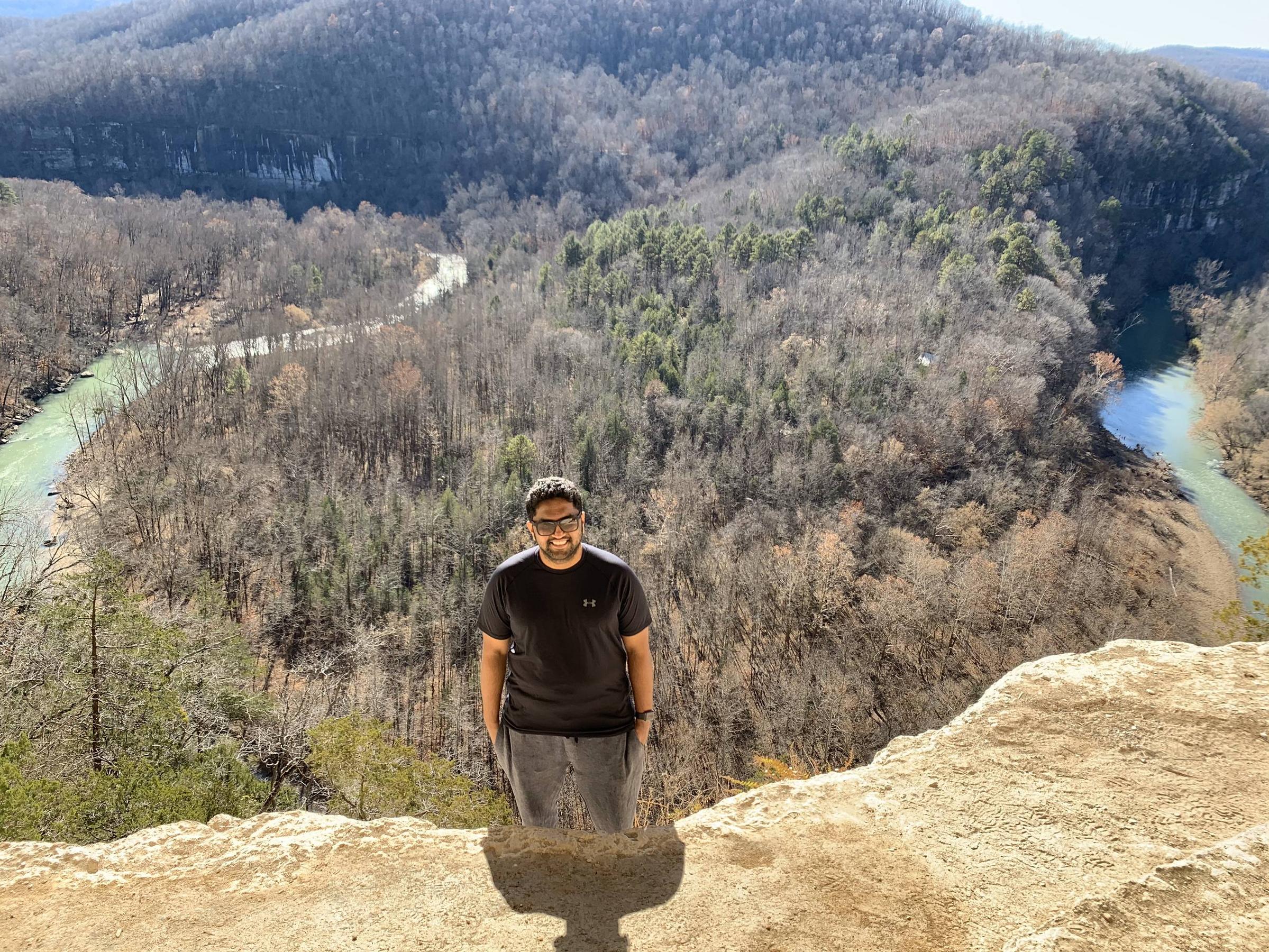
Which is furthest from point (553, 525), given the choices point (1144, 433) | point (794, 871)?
point (1144, 433)

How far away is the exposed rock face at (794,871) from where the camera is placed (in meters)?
6.49

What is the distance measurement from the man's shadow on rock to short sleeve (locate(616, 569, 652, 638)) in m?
2.19

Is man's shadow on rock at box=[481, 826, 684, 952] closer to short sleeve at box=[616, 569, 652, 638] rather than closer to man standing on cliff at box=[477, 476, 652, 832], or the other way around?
man standing on cliff at box=[477, 476, 652, 832]

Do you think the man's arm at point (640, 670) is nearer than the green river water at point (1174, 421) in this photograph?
Yes

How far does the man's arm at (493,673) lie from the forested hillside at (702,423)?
10.9 m

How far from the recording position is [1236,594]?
163 feet

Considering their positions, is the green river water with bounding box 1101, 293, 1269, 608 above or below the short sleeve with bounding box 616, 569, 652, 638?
below

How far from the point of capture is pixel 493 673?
22.8 ft

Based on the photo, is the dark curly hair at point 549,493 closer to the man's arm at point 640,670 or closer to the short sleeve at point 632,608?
the short sleeve at point 632,608

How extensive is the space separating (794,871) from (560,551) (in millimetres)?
3819

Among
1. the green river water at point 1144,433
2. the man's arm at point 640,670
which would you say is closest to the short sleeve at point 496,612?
the man's arm at point 640,670

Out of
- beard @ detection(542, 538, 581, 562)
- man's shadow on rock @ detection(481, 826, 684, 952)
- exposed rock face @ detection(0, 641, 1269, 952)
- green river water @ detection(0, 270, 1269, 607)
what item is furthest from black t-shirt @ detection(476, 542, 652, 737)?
green river water @ detection(0, 270, 1269, 607)

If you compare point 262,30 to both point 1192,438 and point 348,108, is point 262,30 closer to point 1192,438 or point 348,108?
point 348,108

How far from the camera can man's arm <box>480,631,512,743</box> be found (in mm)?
6824
